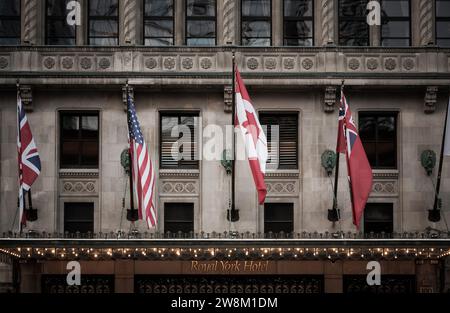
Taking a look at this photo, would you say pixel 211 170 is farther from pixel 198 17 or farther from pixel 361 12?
pixel 361 12

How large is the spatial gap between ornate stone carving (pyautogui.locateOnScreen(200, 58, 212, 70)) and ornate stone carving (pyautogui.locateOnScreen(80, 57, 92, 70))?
158 inches

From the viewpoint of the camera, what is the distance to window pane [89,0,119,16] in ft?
125

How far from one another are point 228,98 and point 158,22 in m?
4.09

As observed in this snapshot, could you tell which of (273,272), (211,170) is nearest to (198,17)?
(211,170)

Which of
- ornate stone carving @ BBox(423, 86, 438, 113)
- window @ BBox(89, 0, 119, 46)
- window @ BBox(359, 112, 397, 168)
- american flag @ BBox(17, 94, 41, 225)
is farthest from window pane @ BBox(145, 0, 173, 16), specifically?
ornate stone carving @ BBox(423, 86, 438, 113)

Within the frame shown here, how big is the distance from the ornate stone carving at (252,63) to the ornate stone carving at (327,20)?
258cm

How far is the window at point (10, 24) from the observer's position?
37969 millimetres

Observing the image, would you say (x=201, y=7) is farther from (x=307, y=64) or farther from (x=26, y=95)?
(x=26, y=95)

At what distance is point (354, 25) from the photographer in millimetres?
38188

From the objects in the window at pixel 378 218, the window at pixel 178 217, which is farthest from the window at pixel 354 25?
the window at pixel 178 217

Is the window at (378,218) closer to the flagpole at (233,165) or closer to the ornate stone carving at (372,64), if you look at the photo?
the flagpole at (233,165)

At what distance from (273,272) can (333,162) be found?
176 inches

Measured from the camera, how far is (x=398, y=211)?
3709cm

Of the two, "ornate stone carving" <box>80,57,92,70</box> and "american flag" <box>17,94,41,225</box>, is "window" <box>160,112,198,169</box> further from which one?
"american flag" <box>17,94,41,225</box>
